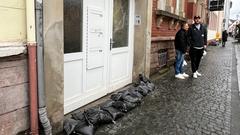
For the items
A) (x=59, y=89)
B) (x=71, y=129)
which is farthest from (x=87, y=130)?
(x=59, y=89)

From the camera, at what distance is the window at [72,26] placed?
14.5ft

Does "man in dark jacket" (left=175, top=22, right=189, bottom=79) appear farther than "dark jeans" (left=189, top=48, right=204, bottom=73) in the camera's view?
No

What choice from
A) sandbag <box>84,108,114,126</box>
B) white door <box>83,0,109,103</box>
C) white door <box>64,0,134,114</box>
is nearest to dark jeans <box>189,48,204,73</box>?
white door <box>64,0,134,114</box>

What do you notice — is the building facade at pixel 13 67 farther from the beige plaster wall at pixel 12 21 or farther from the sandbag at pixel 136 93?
the sandbag at pixel 136 93

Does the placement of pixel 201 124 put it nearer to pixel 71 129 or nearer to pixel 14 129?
pixel 71 129

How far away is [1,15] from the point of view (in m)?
2.90

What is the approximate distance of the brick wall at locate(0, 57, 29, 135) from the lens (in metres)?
3.02

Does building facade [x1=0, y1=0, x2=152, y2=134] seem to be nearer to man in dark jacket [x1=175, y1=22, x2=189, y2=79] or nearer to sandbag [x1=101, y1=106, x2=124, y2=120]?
sandbag [x1=101, y1=106, x2=124, y2=120]

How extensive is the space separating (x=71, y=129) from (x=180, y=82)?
186 inches

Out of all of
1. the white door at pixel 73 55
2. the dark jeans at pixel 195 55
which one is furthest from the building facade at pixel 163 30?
the white door at pixel 73 55

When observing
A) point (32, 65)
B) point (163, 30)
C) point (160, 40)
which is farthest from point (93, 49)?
point (163, 30)

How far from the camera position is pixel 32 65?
3219mm

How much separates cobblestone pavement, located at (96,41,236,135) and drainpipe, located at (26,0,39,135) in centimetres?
102

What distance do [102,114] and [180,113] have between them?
1560mm
